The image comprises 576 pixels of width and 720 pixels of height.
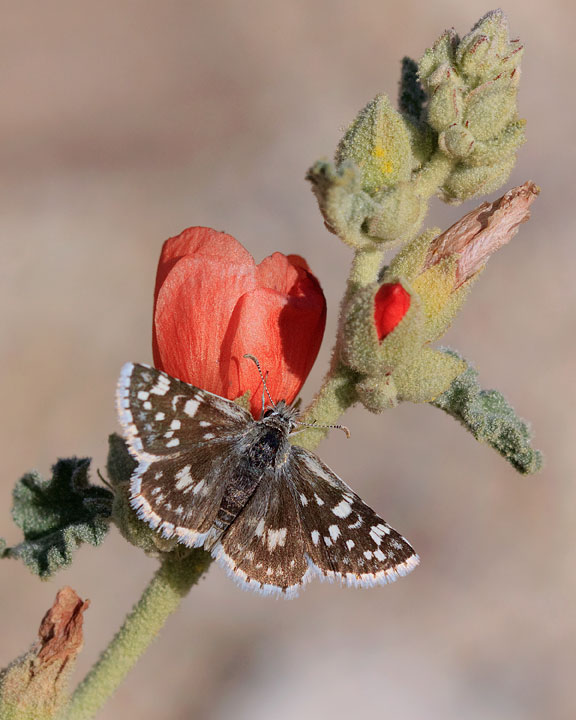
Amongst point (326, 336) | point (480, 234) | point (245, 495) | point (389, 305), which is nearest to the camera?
point (389, 305)

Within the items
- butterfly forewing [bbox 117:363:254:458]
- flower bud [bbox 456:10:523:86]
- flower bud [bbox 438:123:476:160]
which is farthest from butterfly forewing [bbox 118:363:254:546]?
flower bud [bbox 456:10:523:86]

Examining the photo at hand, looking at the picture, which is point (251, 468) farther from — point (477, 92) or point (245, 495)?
point (477, 92)

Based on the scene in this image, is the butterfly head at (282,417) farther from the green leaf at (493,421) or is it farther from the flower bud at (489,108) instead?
the flower bud at (489,108)

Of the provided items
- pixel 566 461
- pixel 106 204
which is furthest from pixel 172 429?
pixel 106 204

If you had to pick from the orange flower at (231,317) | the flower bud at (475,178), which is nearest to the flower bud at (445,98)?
the flower bud at (475,178)

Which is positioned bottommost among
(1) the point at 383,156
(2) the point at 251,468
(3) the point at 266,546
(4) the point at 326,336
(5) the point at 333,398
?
(3) the point at 266,546

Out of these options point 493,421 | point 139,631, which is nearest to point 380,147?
point 493,421
